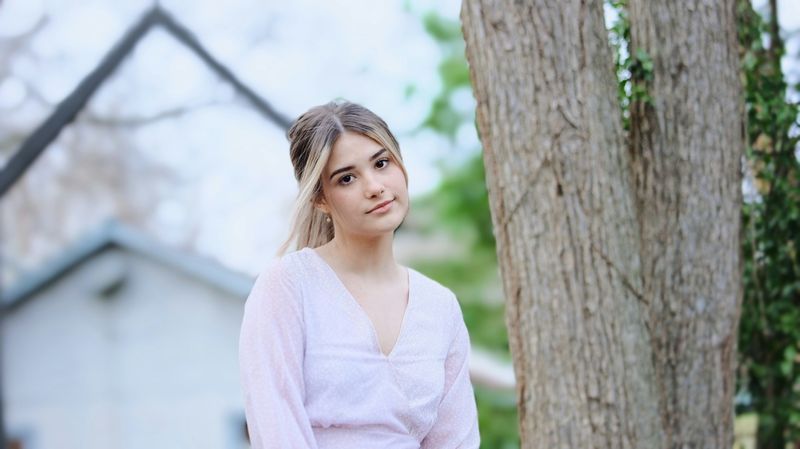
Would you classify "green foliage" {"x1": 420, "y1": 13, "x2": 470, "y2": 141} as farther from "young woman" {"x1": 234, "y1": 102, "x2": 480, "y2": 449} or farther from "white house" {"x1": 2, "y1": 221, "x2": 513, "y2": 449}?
→ "young woman" {"x1": 234, "y1": 102, "x2": 480, "y2": 449}

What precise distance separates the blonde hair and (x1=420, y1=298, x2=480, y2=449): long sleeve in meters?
0.39

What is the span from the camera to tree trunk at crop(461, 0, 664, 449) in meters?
2.83

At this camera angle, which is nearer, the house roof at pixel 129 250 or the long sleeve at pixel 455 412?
the long sleeve at pixel 455 412

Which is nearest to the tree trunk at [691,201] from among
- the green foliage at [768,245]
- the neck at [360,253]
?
the green foliage at [768,245]

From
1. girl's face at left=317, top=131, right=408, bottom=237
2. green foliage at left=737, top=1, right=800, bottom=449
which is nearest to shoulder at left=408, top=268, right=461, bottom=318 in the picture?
girl's face at left=317, top=131, right=408, bottom=237

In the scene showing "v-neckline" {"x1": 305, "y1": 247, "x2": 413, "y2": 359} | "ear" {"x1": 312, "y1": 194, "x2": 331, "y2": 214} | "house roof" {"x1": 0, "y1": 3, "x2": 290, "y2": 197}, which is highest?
"house roof" {"x1": 0, "y1": 3, "x2": 290, "y2": 197}

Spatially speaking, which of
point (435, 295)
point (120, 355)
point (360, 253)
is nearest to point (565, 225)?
point (435, 295)

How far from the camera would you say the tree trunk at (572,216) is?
111 inches

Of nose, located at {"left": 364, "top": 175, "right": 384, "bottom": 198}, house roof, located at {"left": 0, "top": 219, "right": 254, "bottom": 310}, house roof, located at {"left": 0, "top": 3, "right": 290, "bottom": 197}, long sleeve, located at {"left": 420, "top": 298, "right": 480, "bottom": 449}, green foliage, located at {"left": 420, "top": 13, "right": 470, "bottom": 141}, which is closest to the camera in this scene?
nose, located at {"left": 364, "top": 175, "right": 384, "bottom": 198}

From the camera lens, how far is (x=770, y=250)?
4113mm

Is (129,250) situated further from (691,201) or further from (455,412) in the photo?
(455,412)

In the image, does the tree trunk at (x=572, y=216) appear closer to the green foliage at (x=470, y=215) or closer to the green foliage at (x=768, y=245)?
the green foliage at (x=768, y=245)

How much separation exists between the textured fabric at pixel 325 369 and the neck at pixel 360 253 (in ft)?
0.13

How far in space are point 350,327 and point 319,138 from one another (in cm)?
35
